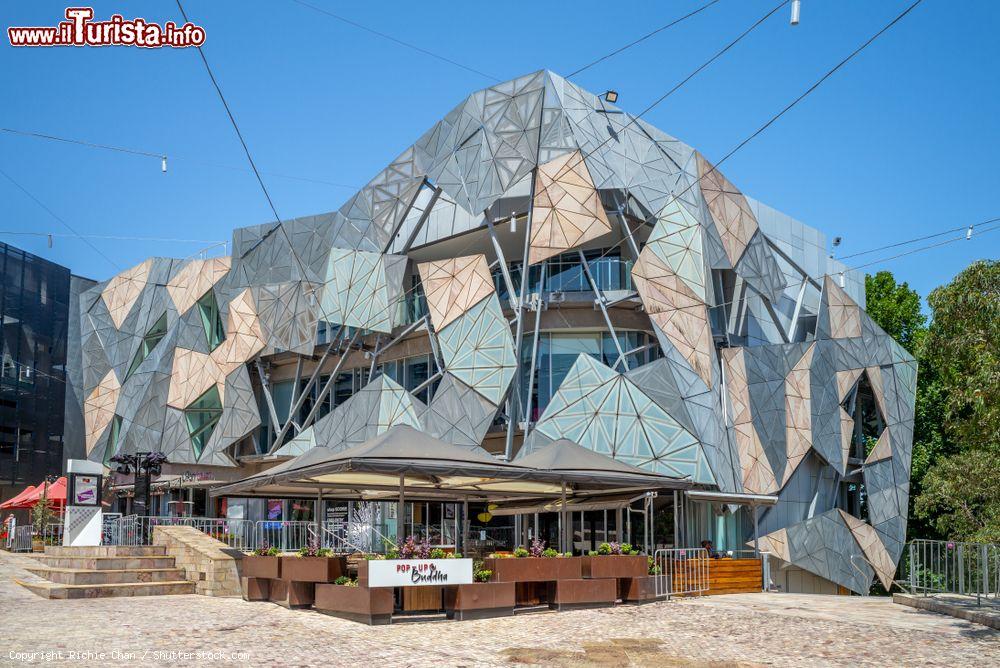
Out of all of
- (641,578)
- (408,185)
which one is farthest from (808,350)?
(641,578)

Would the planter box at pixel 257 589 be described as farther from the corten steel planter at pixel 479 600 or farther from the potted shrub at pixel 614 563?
the potted shrub at pixel 614 563

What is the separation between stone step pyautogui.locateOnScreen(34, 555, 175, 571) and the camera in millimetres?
22328

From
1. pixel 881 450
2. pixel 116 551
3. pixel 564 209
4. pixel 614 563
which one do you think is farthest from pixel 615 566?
pixel 881 450

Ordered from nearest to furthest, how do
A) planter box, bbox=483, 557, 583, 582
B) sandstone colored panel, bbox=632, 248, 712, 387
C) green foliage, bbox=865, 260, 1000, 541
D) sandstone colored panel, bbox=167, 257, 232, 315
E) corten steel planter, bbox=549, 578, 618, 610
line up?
green foliage, bbox=865, 260, 1000, 541
planter box, bbox=483, 557, 583, 582
corten steel planter, bbox=549, 578, 618, 610
sandstone colored panel, bbox=632, 248, 712, 387
sandstone colored panel, bbox=167, 257, 232, 315

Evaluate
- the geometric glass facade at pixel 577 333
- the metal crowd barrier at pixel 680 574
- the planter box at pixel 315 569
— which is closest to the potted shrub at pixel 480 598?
the planter box at pixel 315 569

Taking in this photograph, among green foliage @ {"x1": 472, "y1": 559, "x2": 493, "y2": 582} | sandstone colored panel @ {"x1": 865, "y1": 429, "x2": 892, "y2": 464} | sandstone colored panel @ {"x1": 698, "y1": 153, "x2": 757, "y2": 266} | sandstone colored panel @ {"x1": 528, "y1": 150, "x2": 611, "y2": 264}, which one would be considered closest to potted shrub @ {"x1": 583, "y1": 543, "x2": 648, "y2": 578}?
green foliage @ {"x1": 472, "y1": 559, "x2": 493, "y2": 582}

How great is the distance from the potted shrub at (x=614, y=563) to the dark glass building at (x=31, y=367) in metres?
50.1

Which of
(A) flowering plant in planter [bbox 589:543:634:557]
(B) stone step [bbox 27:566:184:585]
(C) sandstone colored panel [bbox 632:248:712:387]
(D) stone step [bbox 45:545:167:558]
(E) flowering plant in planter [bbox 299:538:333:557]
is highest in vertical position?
(C) sandstone colored panel [bbox 632:248:712:387]

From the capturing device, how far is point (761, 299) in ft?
128

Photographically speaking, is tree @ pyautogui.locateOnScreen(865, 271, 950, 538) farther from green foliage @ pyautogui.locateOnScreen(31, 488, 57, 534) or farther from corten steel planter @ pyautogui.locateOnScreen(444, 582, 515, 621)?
green foliage @ pyautogui.locateOnScreen(31, 488, 57, 534)

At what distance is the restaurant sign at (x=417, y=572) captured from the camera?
51.8 feet

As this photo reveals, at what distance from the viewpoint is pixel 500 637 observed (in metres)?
14.4

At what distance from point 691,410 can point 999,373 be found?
14.4m

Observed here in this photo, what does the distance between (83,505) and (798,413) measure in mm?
23949
